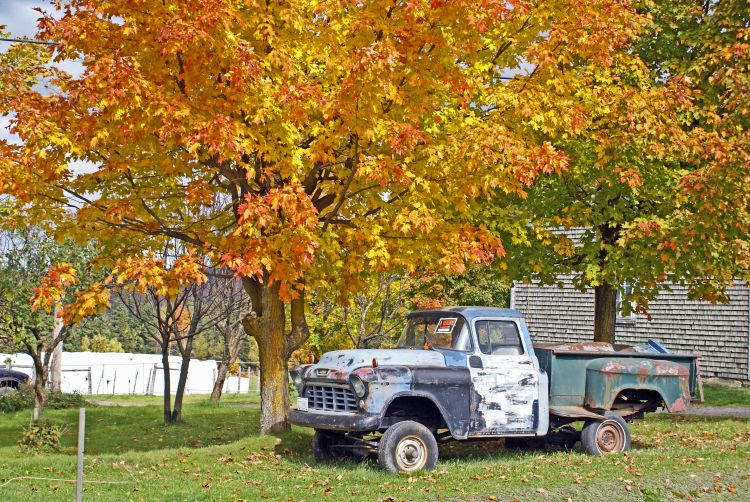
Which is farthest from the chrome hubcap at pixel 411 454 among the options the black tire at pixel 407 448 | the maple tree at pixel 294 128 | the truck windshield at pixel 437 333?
the maple tree at pixel 294 128

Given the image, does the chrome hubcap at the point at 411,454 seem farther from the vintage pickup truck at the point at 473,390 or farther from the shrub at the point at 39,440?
the shrub at the point at 39,440

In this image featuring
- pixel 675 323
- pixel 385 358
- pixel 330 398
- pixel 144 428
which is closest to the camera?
pixel 385 358

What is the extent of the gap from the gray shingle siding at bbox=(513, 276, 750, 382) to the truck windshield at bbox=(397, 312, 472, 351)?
1195 centimetres

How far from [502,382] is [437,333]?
115cm

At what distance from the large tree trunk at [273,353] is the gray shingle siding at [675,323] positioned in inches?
430

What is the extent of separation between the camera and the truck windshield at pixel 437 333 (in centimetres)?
1278

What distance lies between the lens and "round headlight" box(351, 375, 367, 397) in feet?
38.2

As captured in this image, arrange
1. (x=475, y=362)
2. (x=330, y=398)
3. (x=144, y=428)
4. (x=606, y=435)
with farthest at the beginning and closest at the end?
(x=144, y=428) < (x=606, y=435) < (x=475, y=362) < (x=330, y=398)

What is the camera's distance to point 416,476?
11203 mm

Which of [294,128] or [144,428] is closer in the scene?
[294,128]

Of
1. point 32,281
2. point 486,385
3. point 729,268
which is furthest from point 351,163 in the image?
point 32,281

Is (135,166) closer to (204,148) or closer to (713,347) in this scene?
(204,148)

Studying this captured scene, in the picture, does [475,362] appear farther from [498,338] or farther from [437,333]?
[437,333]

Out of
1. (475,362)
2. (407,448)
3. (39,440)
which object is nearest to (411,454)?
(407,448)
